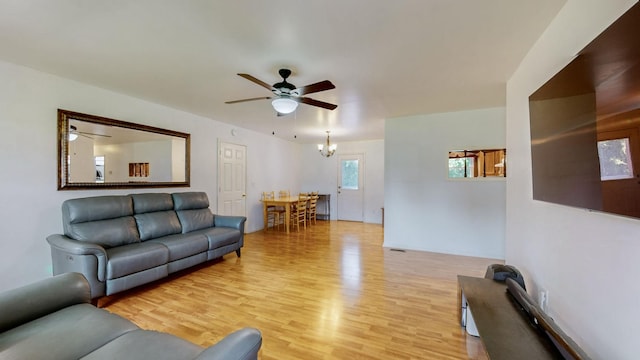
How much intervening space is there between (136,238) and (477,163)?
514 centimetres

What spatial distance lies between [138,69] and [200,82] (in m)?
0.60

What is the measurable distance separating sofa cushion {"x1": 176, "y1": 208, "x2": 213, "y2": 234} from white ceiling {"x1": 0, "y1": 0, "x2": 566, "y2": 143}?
176 centimetres

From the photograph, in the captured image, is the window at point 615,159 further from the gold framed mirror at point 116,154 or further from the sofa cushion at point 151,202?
the gold framed mirror at point 116,154

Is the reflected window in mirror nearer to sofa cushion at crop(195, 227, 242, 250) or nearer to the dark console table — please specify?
the dark console table

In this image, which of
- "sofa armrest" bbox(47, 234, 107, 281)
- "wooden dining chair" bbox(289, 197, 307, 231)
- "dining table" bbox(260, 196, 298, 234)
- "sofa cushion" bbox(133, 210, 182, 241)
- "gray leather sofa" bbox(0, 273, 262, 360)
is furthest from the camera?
"wooden dining chair" bbox(289, 197, 307, 231)

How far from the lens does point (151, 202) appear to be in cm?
355

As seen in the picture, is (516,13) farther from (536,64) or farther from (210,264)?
(210,264)

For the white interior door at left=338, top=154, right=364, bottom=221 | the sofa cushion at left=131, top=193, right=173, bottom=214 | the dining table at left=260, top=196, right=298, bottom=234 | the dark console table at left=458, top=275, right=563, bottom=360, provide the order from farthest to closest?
the white interior door at left=338, top=154, right=364, bottom=221 → the dining table at left=260, top=196, right=298, bottom=234 → the sofa cushion at left=131, top=193, right=173, bottom=214 → the dark console table at left=458, top=275, right=563, bottom=360

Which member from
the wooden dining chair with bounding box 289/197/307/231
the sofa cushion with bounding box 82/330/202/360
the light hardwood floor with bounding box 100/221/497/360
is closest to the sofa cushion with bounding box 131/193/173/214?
the light hardwood floor with bounding box 100/221/497/360

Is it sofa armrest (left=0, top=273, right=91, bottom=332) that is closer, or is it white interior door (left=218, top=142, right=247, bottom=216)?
sofa armrest (left=0, top=273, right=91, bottom=332)

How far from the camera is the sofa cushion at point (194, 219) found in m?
3.76

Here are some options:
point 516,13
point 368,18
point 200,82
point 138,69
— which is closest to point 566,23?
point 516,13

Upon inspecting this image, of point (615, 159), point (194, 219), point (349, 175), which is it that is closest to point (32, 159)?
point (194, 219)

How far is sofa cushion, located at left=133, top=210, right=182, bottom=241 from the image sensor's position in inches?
129
